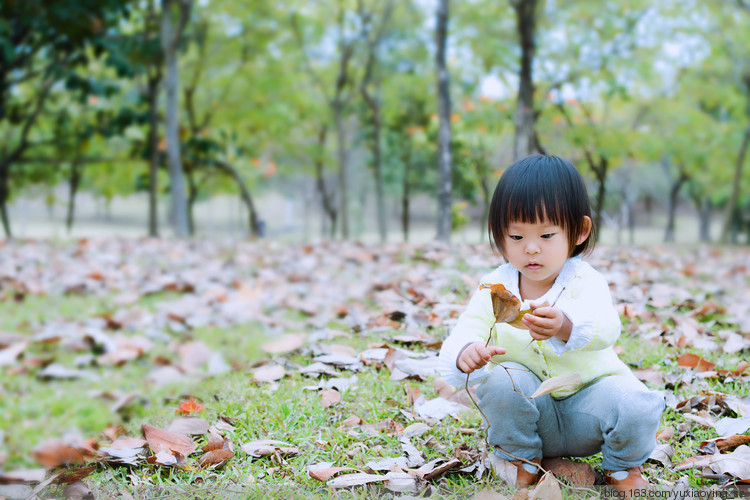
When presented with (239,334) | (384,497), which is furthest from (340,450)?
(239,334)

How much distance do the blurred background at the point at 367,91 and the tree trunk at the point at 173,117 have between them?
0.12ft

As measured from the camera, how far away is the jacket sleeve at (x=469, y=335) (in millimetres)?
1688

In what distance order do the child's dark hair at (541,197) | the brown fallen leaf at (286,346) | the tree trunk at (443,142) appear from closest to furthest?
1. the child's dark hair at (541,197)
2. the brown fallen leaf at (286,346)
3. the tree trunk at (443,142)

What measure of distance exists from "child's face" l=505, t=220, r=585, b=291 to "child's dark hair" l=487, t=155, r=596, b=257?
17 mm

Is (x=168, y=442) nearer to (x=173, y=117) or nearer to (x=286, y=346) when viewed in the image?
(x=286, y=346)

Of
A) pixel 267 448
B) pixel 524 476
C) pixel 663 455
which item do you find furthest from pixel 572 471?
pixel 267 448

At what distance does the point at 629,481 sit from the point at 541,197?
78 centimetres

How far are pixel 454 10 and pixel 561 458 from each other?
13100 mm

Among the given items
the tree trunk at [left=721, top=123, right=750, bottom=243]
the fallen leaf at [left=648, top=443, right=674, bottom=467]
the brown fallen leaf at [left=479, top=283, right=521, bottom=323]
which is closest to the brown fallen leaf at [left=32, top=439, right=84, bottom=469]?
the brown fallen leaf at [left=479, top=283, right=521, bottom=323]

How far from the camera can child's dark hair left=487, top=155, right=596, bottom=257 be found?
1616 mm

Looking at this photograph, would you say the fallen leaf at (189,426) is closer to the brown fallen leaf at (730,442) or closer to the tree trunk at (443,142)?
the brown fallen leaf at (730,442)

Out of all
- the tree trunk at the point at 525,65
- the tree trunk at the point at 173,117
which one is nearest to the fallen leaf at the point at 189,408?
the tree trunk at the point at 525,65

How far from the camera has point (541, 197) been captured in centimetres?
162

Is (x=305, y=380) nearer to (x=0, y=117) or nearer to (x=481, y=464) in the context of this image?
(x=481, y=464)
